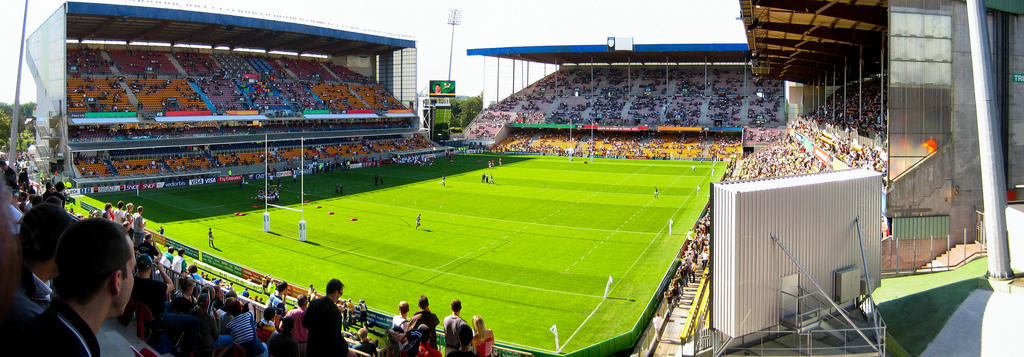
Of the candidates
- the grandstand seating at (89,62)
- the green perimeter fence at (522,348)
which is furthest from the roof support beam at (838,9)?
the grandstand seating at (89,62)

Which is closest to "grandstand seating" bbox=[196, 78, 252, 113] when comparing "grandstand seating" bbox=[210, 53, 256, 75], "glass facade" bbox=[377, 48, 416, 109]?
"grandstand seating" bbox=[210, 53, 256, 75]

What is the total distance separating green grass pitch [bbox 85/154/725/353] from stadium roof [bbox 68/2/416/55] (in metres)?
15.7

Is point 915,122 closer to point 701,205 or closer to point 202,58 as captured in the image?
point 701,205

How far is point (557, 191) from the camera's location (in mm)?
43469

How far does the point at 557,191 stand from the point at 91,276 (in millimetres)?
41119

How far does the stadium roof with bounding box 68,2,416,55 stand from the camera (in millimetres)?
49281

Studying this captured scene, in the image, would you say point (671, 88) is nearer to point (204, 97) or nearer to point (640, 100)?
point (640, 100)

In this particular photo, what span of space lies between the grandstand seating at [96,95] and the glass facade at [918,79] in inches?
2054

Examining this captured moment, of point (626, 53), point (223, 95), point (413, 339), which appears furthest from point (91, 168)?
point (626, 53)

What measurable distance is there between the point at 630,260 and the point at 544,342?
9.24m

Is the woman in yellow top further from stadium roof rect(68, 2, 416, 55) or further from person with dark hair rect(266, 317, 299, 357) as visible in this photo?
stadium roof rect(68, 2, 416, 55)

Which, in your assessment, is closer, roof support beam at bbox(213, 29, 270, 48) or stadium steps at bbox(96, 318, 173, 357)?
stadium steps at bbox(96, 318, 173, 357)

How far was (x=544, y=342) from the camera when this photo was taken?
16.2m

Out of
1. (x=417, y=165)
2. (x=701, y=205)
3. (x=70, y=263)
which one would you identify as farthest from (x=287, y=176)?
(x=70, y=263)
